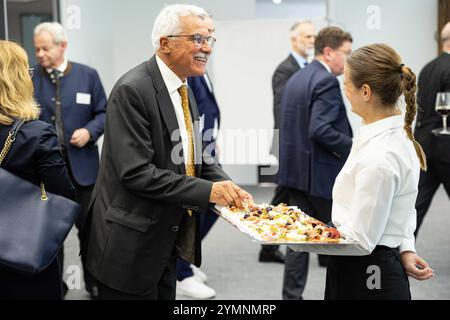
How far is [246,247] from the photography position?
219 inches

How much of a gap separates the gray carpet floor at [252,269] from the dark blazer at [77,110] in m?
0.71

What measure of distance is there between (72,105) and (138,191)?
195 centimetres

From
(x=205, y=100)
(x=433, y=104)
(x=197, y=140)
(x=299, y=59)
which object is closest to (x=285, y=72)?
(x=299, y=59)

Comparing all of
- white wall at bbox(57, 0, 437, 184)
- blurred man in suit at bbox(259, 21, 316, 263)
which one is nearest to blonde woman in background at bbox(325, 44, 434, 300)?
blurred man in suit at bbox(259, 21, 316, 263)

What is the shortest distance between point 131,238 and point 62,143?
6.00 ft

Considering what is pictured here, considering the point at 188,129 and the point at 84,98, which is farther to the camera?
the point at 84,98

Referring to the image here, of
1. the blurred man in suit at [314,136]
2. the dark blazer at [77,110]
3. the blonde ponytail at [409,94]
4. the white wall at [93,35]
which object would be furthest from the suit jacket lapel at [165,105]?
the white wall at [93,35]

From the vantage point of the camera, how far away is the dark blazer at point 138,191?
2.22 metres

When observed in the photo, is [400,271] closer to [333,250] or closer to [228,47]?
[333,250]

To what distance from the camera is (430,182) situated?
452 cm

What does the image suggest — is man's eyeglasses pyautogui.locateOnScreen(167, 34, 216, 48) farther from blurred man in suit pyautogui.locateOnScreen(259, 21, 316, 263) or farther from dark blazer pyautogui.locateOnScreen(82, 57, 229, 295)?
blurred man in suit pyautogui.locateOnScreen(259, 21, 316, 263)

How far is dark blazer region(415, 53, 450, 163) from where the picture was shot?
4.36 metres

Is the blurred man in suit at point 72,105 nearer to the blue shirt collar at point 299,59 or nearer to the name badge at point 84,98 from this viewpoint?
the name badge at point 84,98

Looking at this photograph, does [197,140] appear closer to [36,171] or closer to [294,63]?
[36,171]
